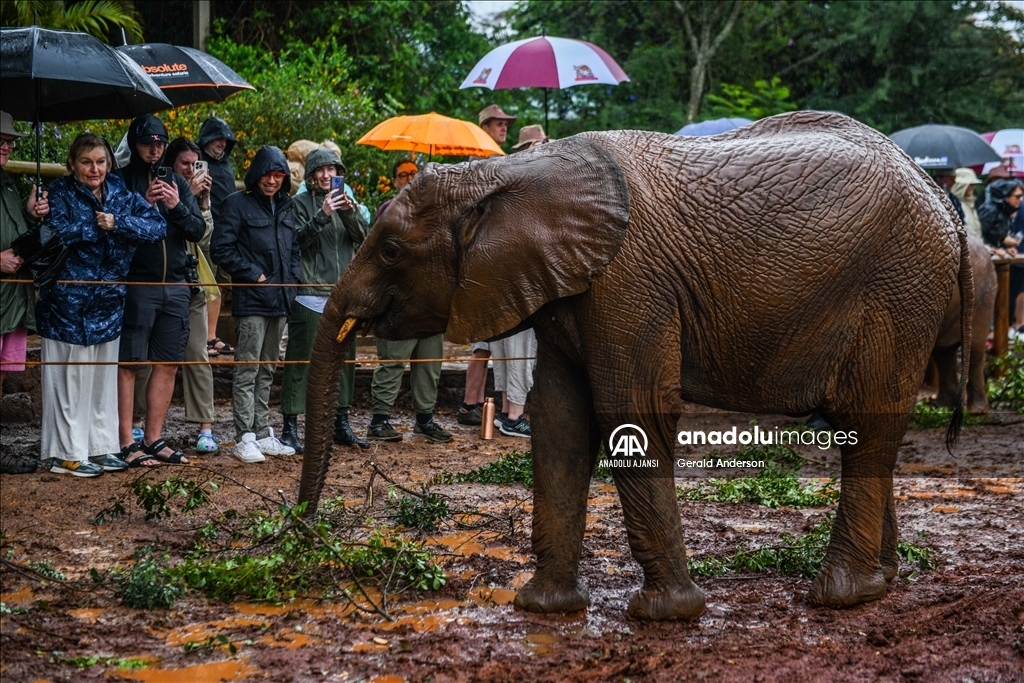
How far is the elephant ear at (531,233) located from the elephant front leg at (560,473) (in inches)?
18.1

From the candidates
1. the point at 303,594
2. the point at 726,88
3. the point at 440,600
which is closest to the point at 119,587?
the point at 303,594

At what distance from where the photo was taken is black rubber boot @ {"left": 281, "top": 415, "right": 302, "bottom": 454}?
31.9 feet

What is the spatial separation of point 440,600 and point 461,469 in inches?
132

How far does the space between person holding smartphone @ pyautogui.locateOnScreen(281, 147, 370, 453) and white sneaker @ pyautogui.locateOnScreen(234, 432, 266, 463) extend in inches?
17.6

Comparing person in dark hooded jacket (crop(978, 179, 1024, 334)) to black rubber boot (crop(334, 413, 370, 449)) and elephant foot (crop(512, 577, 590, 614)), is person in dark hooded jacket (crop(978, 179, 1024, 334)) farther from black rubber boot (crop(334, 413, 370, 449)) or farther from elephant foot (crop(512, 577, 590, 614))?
elephant foot (crop(512, 577, 590, 614))

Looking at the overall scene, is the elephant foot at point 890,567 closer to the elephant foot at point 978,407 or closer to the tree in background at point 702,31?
the elephant foot at point 978,407

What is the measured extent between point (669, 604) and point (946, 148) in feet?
36.0

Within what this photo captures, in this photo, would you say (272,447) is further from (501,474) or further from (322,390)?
(322,390)

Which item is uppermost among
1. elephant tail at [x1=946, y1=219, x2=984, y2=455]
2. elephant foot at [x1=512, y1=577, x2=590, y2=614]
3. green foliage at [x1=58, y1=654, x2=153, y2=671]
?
elephant tail at [x1=946, y1=219, x2=984, y2=455]

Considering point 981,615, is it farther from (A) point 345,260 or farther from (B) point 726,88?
(B) point 726,88

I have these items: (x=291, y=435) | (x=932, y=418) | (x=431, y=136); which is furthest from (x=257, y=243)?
(x=932, y=418)

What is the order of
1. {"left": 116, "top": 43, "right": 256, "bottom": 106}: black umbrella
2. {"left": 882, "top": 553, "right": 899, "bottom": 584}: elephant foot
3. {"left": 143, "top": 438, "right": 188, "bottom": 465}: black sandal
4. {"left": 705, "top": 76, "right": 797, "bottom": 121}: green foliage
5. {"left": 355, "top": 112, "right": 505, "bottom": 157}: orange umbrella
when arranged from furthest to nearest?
{"left": 705, "top": 76, "right": 797, "bottom": 121}: green foliage
{"left": 355, "top": 112, "right": 505, "bottom": 157}: orange umbrella
{"left": 116, "top": 43, "right": 256, "bottom": 106}: black umbrella
{"left": 143, "top": 438, "right": 188, "bottom": 465}: black sandal
{"left": 882, "top": 553, "right": 899, "bottom": 584}: elephant foot

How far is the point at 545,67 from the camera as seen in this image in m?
12.5

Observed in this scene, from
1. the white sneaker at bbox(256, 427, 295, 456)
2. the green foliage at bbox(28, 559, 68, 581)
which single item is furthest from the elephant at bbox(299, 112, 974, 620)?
the white sneaker at bbox(256, 427, 295, 456)
